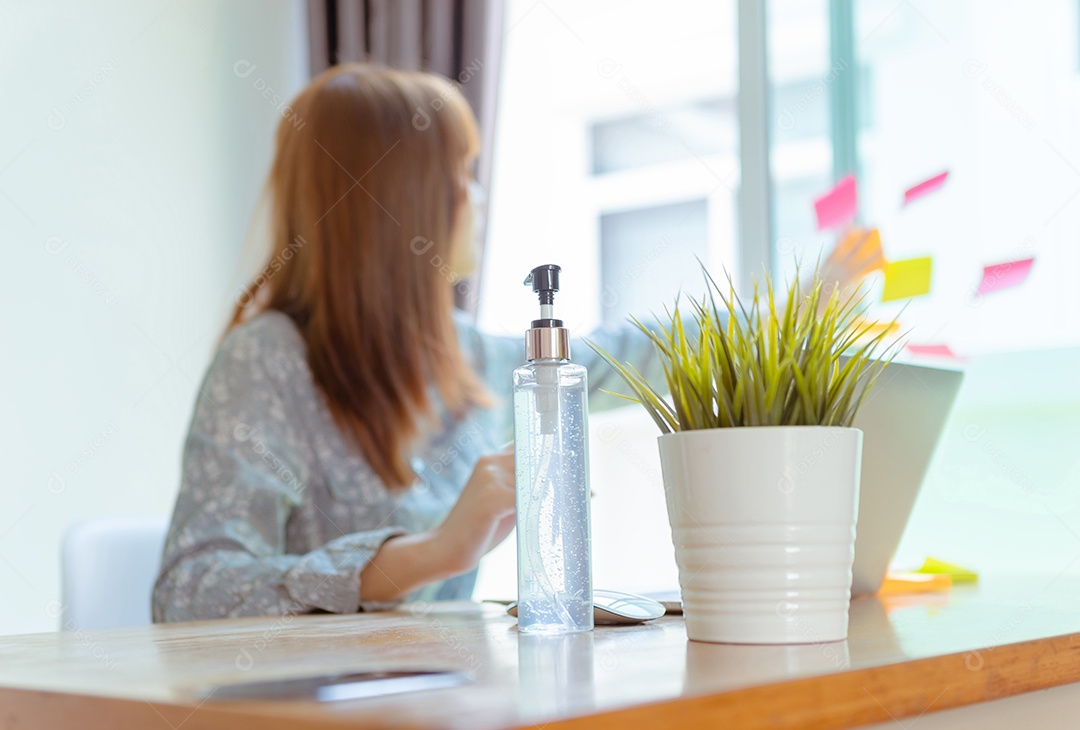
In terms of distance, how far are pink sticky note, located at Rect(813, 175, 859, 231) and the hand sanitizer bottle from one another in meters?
0.81

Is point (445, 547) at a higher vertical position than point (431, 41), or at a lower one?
lower

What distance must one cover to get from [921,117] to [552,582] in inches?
47.8

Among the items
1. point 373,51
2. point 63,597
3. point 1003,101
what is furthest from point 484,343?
point 373,51

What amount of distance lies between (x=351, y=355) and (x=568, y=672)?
107 cm

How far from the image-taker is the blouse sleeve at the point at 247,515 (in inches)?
43.9

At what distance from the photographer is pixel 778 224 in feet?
6.33

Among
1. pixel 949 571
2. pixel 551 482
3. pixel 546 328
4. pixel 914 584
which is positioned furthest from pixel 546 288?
pixel 949 571

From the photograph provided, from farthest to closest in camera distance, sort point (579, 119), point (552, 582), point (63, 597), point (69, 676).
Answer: point (579, 119), point (63, 597), point (552, 582), point (69, 676)

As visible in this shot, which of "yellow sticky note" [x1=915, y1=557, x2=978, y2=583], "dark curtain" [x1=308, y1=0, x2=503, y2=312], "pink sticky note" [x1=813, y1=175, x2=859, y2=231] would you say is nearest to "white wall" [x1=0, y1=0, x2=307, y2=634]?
"dark curtain" [x1=308, y1=0, x2=503, y2=312]

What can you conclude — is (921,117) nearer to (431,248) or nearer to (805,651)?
(431,248)

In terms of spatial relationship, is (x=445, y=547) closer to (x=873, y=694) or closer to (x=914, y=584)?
(x=914, y=584)

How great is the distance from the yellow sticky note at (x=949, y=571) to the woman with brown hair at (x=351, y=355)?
0.58 metres

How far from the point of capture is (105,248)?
7.78ft

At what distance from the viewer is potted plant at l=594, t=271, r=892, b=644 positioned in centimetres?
63
